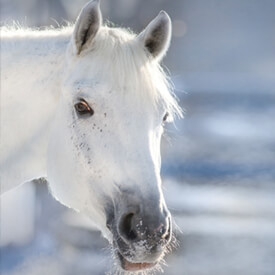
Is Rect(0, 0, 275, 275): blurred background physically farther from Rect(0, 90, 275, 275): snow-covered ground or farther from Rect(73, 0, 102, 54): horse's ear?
Rect(73, 0, 102, 54): horse's ear

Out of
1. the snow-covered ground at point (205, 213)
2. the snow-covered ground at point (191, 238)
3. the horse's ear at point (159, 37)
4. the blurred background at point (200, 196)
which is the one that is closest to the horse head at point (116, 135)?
the horse's ear at point (159, 37)

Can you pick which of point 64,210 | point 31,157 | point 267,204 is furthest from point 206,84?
point 31,157

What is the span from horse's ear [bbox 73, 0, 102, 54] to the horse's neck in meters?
0.12

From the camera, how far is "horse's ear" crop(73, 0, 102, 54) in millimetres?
2803

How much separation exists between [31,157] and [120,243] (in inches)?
24.7

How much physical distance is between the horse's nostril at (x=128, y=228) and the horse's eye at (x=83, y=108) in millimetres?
435

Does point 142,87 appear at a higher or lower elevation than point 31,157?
higher

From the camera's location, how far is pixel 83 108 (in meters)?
2.79

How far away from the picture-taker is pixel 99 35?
9.51 feet

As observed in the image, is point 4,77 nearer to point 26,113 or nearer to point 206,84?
point 26,113

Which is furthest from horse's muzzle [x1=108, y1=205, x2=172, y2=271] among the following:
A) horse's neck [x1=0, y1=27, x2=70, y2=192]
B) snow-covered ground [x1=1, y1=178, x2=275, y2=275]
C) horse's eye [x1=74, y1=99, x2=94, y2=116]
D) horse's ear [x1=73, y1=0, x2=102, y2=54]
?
snow-covered ground [x1=1, y1=178, x2=275, y2=275]

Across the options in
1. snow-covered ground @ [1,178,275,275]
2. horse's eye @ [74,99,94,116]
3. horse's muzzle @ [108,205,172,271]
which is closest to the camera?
horse's muzzle @ [108,205,172,271]

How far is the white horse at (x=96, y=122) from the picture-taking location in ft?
8.62

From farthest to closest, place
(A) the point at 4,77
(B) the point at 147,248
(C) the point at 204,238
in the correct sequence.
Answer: (C) the point at 204,238, (A) the point at 4,77, (B) the point at 147,248
